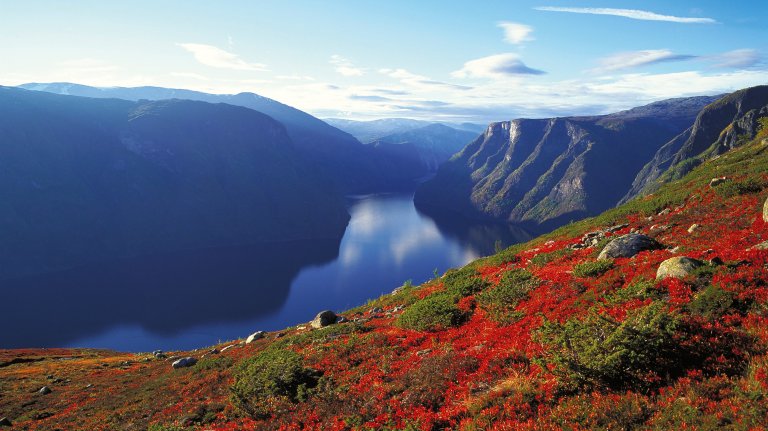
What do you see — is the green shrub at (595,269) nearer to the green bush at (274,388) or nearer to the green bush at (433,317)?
the green bush at (433,317)

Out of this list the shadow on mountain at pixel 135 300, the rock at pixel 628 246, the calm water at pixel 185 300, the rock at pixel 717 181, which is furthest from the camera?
the shadow on mountain at pixel 135 300

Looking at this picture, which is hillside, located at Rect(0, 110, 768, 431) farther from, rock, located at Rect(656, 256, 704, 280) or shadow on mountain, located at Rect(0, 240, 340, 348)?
shadow on mountain, located at Rect(0, 240, 340, 348)

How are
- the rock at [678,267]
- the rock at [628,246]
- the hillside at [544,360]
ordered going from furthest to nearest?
the rock at [628,246], the rock at [678,267], the hillside at [544,360]

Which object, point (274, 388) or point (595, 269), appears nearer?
point (274, 388)

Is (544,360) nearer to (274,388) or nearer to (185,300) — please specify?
(274,388)

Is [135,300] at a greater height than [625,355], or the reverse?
[625,355]

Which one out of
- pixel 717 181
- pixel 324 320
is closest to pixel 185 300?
pixel 324 320

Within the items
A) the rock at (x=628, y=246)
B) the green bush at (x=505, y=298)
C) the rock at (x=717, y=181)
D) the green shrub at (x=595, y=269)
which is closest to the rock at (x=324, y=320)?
the green bush at (x=505, y=298)
